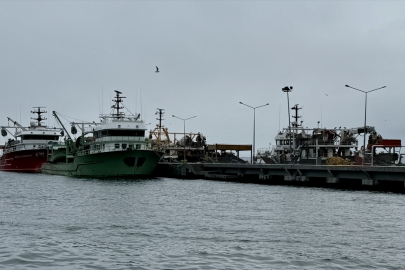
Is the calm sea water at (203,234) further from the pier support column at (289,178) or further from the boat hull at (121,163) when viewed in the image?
the boat hull at (121,163)

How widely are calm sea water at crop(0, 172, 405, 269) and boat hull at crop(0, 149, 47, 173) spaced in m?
64.6

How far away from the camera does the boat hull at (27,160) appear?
333 feet

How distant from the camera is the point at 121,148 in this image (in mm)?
69625

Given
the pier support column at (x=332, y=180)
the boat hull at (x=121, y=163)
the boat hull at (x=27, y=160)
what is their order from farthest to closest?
the boat hull at (x=27, y=160)
the boat hull at (x=121, y=163)
the pier support column at (x=332, y=180)

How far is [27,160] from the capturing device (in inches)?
4045

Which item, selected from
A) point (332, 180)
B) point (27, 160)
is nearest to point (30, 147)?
point (27, 160)

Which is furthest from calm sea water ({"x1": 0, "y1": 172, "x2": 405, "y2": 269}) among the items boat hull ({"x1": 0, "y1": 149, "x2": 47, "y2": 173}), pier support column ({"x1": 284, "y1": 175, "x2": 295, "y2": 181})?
boat hull ({"x1": 0, "y1": 149, "x2": 47, "y2": 173})

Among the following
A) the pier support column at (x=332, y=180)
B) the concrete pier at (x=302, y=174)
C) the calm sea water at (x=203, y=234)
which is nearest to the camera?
the calm sea water at (x=203, y=234)

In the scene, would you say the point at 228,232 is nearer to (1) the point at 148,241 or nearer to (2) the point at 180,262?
(1) the point at 148,241

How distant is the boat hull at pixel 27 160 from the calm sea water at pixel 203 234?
6464cm

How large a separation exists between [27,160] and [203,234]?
8582 cm

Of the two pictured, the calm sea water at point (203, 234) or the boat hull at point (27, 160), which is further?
the boat hull at point (27, 160)

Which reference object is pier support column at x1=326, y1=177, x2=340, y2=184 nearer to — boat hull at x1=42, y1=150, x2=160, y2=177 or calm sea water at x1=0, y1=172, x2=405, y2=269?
calm sea water at x1=0, y1=172, x2=405, y2=269

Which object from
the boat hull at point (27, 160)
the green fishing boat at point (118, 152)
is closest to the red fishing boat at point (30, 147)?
the boat hull at point (27, 160)
